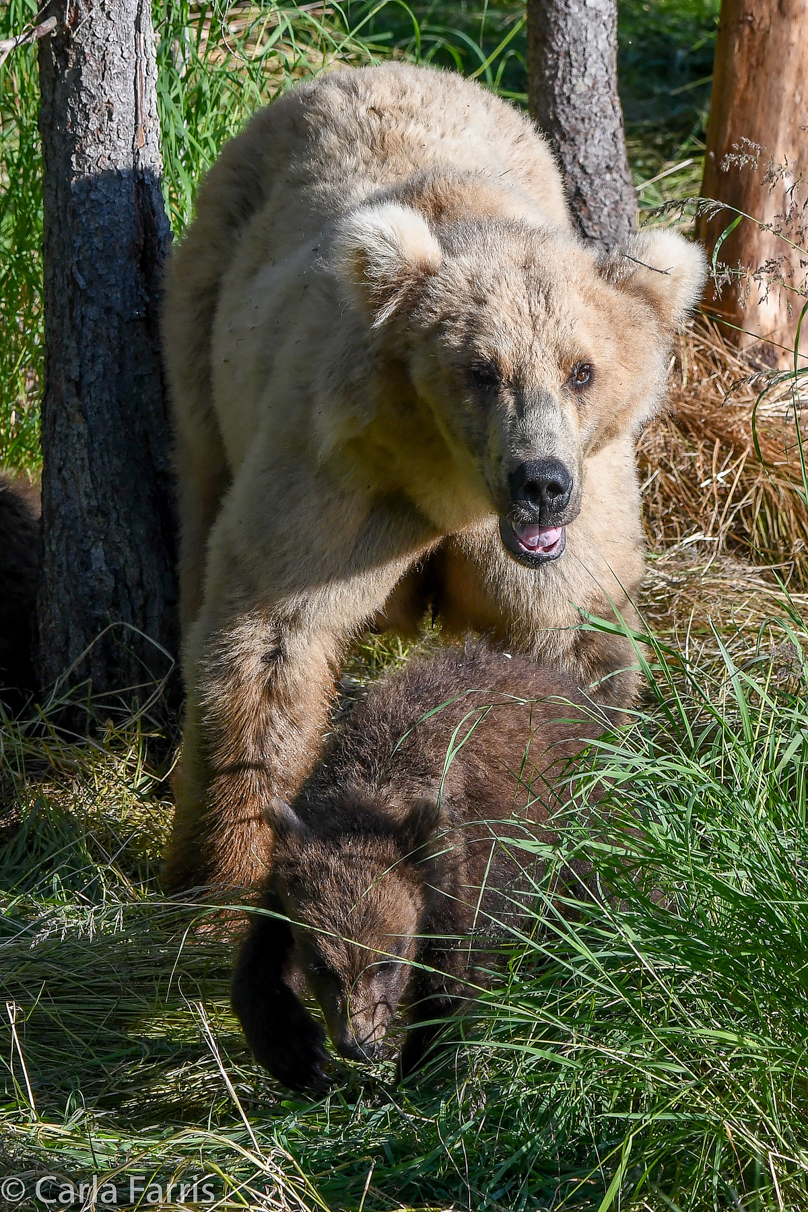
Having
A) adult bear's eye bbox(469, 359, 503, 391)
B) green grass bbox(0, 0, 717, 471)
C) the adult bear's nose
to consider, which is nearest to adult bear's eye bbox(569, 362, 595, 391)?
adult bear's eye bbox(469, 359, 503, 391)

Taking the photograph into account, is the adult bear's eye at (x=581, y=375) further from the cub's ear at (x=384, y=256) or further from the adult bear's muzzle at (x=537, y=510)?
the cub's ear at (x=384, y=256)

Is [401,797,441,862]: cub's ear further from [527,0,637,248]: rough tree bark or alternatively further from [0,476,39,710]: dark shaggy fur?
[527,0,637,248]: rough tree bark

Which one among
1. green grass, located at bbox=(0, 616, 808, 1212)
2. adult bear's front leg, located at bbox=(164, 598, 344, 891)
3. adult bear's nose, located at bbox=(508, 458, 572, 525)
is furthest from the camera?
adult bear's front leg, located at bbox=(164, 598, 344, 891)

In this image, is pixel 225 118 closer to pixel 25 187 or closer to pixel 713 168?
pixel 25 187

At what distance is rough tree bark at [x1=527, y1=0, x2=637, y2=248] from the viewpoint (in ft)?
19.4

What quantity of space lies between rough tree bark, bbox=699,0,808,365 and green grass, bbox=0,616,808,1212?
3197 millimetres

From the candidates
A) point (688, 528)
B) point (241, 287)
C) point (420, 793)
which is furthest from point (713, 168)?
point (420, 793)

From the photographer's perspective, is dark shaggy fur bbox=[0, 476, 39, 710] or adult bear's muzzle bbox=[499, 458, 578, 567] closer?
adult bear's muzzle bbox=[499, 458, 578, 567]

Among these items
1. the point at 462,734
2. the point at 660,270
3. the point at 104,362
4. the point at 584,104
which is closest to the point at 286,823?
the point at 462,734

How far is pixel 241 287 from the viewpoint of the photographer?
4.59 metres

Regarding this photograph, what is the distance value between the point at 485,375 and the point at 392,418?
350 millimetres

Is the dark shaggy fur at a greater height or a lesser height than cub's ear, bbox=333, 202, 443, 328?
lesser

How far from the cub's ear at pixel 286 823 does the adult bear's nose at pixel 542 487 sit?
96 centimetres

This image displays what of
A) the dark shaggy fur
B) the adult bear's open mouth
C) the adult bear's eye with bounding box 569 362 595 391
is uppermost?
the adult bear's eye with bounding box 569 362 595 391
